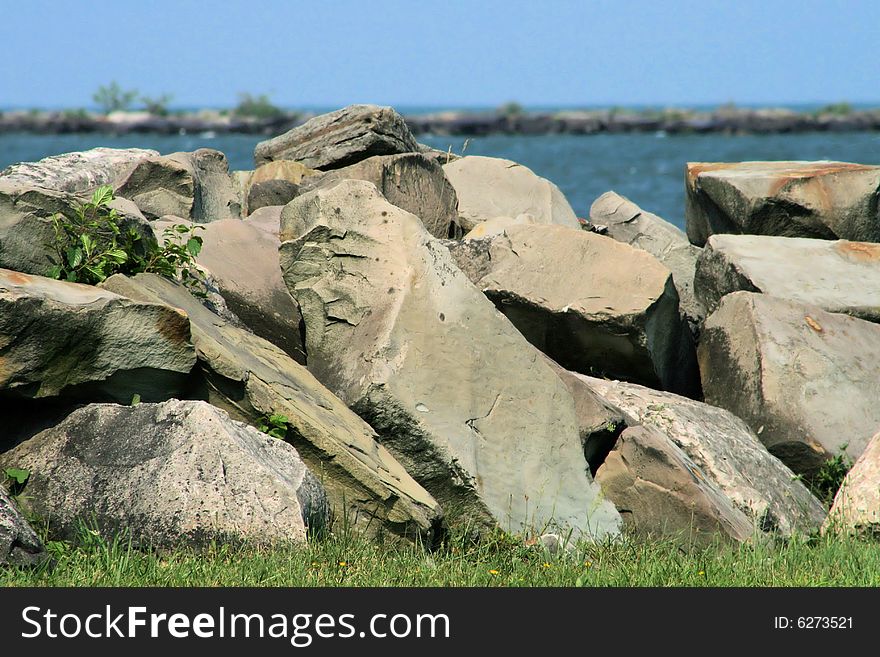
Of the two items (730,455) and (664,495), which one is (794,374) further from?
(664,495)

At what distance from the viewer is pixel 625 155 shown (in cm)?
5534

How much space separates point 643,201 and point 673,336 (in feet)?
70.3

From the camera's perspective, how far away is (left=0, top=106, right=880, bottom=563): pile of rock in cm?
477

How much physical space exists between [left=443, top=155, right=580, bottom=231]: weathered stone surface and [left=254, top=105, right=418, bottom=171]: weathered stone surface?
0.51 m

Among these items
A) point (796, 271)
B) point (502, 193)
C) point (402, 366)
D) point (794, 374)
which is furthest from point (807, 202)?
point (402, 366)

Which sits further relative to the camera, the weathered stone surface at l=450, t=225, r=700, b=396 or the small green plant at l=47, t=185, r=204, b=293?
the weathered stone surface at l=450, t=225, r=700, b=396

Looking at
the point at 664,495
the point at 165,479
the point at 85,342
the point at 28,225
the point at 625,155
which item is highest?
the point at 28,225

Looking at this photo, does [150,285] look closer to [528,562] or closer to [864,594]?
[528,562]

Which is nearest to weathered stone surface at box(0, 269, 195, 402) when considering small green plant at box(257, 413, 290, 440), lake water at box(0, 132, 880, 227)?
small green plant at box(257, 413, 290, 440)

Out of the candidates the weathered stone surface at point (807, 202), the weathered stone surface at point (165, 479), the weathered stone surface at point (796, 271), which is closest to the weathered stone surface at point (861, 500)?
the weathered stone surface at point (796, 271)

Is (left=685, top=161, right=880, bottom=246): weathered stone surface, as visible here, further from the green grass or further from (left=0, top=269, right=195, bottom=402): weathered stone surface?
(left=0, top=269, right=195, bottom=402): weathered stone surface

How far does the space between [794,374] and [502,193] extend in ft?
9.79

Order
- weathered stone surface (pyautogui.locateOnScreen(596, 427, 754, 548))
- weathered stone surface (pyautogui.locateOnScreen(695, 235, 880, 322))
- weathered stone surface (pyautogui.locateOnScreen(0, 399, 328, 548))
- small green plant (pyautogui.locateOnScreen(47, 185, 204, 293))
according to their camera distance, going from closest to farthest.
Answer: weathered stone surface (pyautogui.locateOnScreen(0, 399, 328, 548)) < small green plant (pyautogui.locateOnScreen(47, 185, 204, 293)) < weathered stone surface (pyautogui.locateOnScreen(596, 427, 754, 548)) < weathered stone surface (pyautogui.locateOnScreen(695, 235, 880, 322))

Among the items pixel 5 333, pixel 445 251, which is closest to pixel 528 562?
pixel 445 251
